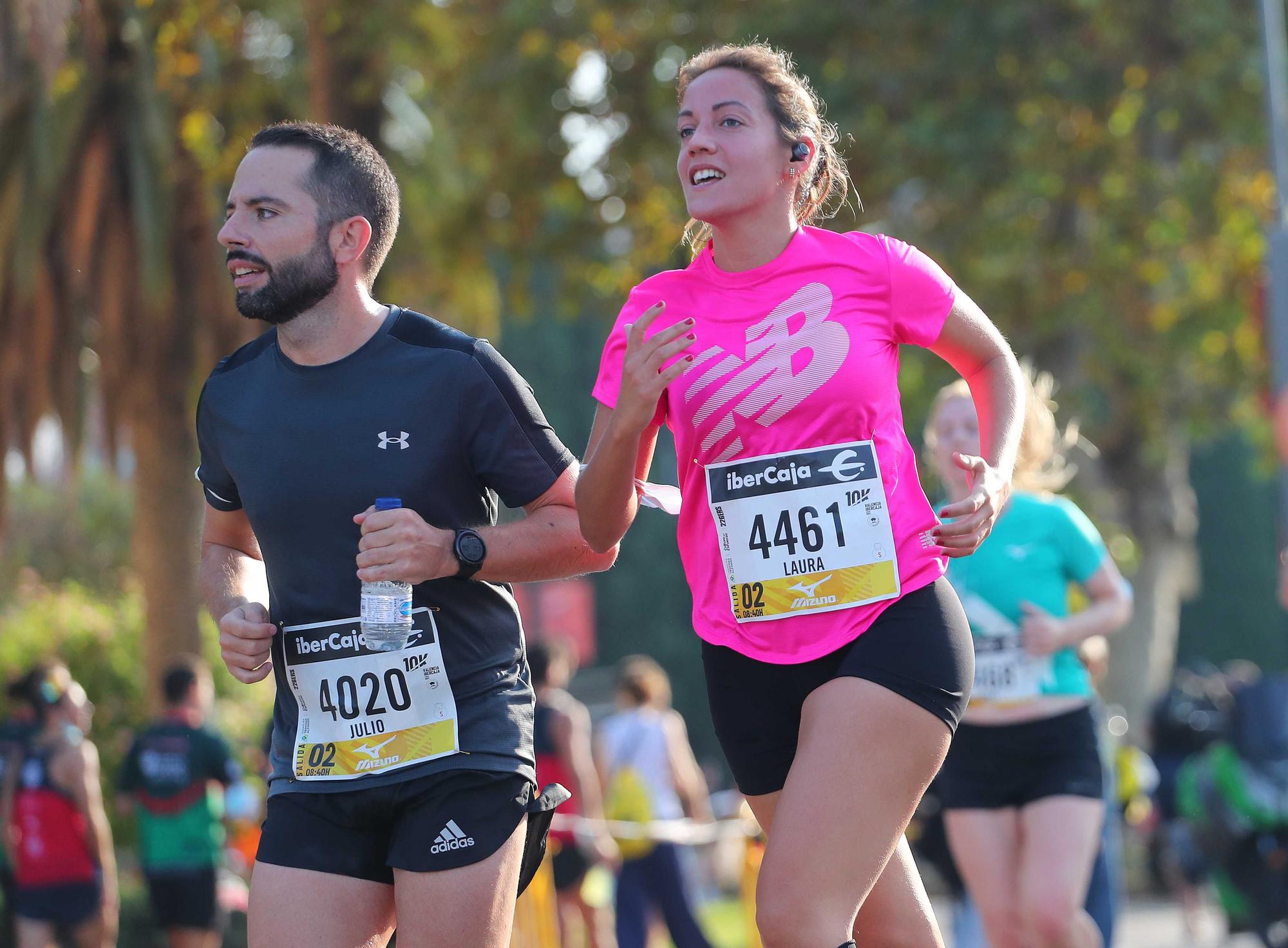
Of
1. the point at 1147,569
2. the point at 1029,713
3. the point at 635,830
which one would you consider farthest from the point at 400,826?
the point at 1147,569

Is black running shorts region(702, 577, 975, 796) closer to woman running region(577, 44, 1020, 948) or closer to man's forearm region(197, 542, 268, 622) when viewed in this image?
woman running region(577, 44, 1020, 948)

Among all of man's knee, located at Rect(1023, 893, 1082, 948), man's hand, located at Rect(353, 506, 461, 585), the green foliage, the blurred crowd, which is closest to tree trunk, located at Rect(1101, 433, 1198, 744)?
the blurred crowd

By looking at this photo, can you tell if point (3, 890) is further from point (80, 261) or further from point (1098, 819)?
point (1098, 819)

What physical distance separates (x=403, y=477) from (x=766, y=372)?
0.78 meters

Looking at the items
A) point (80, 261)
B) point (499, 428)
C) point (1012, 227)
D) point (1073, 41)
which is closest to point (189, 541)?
point (80, 261)

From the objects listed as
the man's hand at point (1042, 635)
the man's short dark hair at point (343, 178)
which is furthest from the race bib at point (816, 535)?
the man's hand at point (1042, 635)

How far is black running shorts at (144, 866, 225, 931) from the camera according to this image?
10312 millimetres

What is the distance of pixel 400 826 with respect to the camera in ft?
11.7

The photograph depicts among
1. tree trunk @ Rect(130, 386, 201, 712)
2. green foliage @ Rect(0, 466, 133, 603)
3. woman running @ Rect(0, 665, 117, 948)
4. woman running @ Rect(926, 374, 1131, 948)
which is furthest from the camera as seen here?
green foliage @ Rect(0, 466, 133, 603)

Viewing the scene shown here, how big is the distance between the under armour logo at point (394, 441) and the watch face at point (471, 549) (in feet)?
0.76

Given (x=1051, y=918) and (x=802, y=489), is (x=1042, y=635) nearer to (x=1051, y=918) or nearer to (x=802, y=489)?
(x=1051, y=918)

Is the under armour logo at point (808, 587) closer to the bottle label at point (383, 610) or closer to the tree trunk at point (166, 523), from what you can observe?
the bottle label at point (383, 610)

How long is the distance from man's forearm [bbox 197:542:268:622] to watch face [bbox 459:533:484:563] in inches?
21.1

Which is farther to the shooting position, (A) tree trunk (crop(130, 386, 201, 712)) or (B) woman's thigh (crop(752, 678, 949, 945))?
(A) tree trunk (crop(130, 386, 201, 712))
